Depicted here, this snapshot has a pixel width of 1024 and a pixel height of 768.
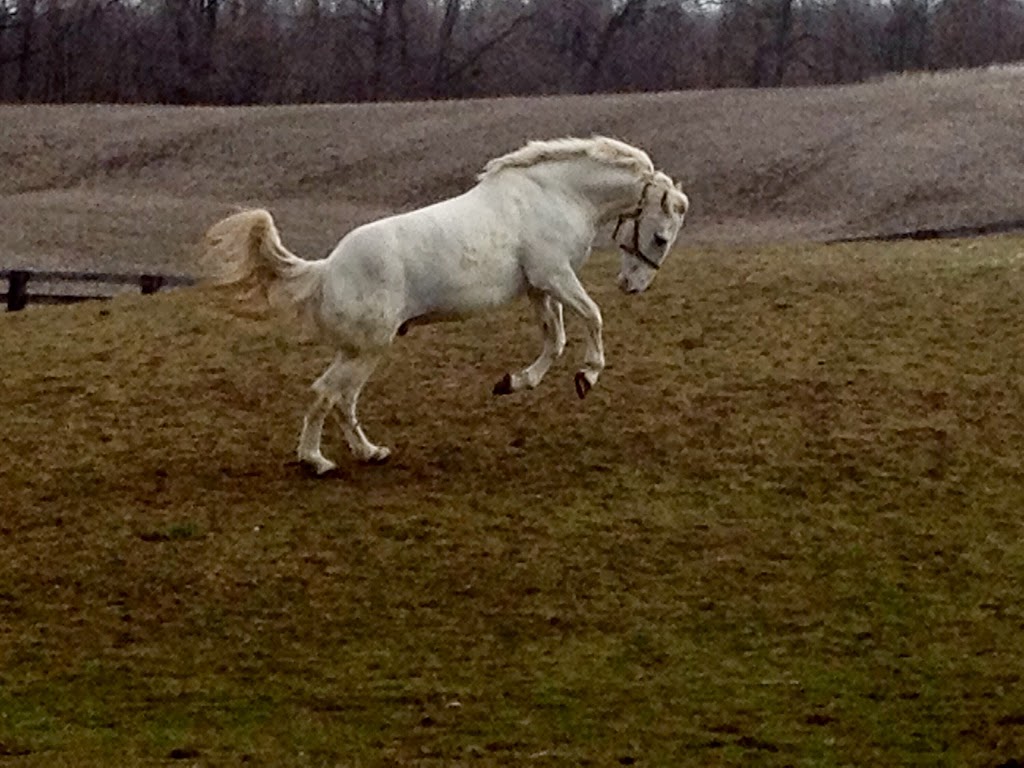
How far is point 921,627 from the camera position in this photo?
→ 25.2 ft

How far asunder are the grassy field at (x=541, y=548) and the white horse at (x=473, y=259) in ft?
2.81

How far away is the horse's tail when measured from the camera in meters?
9.58

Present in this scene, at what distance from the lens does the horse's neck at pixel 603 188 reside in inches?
392

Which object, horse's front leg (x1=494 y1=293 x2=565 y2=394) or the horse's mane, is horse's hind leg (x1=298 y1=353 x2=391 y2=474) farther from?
the horse's mane

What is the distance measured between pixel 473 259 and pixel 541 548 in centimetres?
178

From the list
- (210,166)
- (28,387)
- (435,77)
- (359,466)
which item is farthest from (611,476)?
(435,77)

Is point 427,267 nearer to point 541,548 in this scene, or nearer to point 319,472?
point 319,472

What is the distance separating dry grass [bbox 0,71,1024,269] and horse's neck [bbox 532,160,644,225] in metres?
18.0

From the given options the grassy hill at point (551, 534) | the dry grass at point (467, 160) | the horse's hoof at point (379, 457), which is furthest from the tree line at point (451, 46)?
the horse's hoof at point (379, 457)

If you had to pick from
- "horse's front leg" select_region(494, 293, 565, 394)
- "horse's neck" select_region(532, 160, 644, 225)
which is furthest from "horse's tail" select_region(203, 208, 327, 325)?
"horse's neck" select_region(532, 160, 644, 225)

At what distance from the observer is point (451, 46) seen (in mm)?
53656

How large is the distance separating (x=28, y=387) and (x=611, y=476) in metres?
5.11

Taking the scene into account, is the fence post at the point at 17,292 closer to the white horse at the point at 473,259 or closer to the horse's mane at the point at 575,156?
the white horse at the point at 473,259

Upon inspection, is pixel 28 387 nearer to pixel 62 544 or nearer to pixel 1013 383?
pixel 62 544
